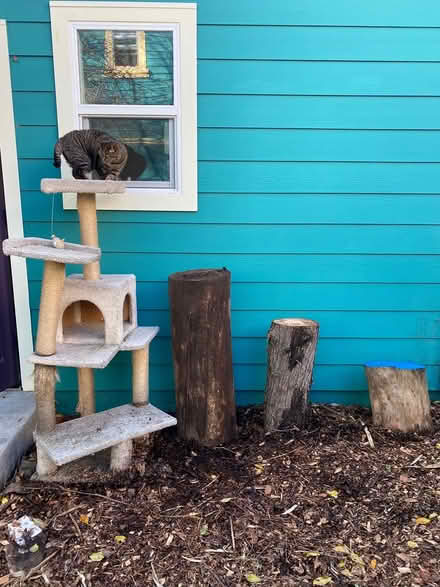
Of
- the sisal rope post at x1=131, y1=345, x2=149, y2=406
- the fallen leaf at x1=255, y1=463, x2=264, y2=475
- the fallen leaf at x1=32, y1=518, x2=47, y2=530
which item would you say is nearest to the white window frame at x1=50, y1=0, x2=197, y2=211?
the sisal rope post at x1=131, y1=345, x2=149, y2=406

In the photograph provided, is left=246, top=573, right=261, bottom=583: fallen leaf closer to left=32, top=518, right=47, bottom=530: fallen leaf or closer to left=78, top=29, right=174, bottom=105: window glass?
left=32, top=518, right=47, bottom=530: fallen leaf

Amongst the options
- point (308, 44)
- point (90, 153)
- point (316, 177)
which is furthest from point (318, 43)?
point (90, 153)

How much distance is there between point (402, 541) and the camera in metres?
1.75

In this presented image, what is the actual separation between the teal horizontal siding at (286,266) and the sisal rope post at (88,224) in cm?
39

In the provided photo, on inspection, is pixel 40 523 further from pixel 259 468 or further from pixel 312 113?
pixel 312 113

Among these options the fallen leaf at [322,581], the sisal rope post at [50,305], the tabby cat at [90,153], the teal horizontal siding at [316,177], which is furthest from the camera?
the teal horizontal siding at [316,177]

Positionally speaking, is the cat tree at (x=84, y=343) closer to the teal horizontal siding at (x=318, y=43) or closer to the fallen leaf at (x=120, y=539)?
the fallen leaf at (x=120, y=539)

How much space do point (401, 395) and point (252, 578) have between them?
1.39 meters

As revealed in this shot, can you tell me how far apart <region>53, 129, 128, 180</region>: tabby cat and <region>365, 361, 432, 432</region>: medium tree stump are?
1858 millimetres

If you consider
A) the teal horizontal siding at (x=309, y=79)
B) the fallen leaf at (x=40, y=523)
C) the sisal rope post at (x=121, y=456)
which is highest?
the teal horizontal siding at (x=309, y=79)

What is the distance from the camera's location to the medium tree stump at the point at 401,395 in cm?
249

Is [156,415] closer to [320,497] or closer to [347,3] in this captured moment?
[320,497]

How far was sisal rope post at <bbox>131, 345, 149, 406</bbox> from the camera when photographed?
2.26 m

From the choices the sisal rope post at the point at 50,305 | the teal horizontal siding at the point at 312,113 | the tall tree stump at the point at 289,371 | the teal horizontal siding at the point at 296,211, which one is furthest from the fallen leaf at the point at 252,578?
the teal horizontal siding at the point at 312,113
